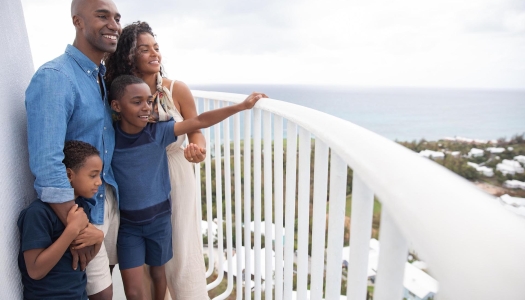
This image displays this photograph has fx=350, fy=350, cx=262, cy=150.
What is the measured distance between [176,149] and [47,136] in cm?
82

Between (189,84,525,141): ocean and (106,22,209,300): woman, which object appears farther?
(189,84,525,141): ocean

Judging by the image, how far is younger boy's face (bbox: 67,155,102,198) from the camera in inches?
56.5

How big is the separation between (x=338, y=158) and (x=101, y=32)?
49.6 inches

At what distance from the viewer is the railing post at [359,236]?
0.71 metres

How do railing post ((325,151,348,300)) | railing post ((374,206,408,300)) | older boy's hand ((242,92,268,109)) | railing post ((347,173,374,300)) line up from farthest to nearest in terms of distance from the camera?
older boy's hand ((242,92,268,109)) → railing post ((325,151,348,300)) → railing post ((347,173,374,300)) → railing post ((374,206,408,300))

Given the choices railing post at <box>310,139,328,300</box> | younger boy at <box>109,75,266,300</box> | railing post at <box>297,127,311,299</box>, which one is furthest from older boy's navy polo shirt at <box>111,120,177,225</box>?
railing post at <box>310,139,328,300</box>

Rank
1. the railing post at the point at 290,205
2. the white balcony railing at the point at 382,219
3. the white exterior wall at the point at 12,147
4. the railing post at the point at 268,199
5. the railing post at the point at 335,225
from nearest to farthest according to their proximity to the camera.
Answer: the white balcony railing at the point at 382,219
the railing post at the point at 335,225
the white exterior wall at the point at 12,147
the railing post at the point at 290,205
the railing post at the point at 268,199

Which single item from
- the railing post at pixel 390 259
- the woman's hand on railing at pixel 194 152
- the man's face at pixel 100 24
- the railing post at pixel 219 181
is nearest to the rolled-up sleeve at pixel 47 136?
the man's face at pixel 100 24

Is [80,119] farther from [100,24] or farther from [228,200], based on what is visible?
[228,200]

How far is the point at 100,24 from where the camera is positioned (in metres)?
1.55

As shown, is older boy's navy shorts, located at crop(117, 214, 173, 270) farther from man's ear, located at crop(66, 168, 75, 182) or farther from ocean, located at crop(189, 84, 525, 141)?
ocean, located at crop(189, 84, 525, 141)

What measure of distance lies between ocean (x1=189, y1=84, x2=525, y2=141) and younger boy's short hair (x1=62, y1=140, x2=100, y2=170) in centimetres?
356

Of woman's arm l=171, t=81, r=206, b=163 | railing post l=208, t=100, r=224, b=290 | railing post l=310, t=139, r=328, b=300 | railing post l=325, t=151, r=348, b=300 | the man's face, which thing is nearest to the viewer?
railing post l=325, t=151, r=348, b=300

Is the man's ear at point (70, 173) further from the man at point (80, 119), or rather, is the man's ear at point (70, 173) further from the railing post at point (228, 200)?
the railing post at point (228, 200)
